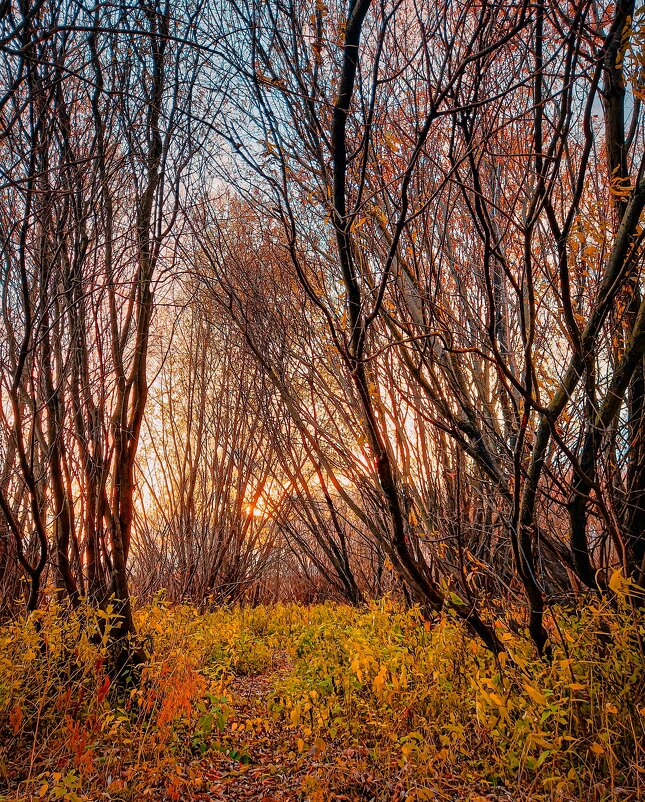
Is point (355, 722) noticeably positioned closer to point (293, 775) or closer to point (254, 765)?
point (293, 775)

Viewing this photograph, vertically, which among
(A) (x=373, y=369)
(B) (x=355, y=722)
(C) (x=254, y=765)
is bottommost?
(C) (x=254, y=765)

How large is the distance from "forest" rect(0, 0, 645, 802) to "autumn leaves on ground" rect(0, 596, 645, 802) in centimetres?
2

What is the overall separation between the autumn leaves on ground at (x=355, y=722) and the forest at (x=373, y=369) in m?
0.02

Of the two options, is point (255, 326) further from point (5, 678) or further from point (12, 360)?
point (5, 678)

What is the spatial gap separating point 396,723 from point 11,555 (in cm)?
269

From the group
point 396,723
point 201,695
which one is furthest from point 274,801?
point 201,695

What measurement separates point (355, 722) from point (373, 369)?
2.00 m

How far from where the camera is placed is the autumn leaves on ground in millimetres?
1956

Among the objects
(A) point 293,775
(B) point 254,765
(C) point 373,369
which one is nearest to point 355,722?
(A) point 293,775

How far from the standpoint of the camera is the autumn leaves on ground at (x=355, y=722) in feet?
6.42

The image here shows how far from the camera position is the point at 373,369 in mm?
3277

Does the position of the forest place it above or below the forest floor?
above

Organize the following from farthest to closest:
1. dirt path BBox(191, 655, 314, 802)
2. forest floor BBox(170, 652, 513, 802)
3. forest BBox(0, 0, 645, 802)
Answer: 1. dirt path BBox(191, 655, 314, 802)
2. forest floor BBox(170, 652, 513, 802)
3. forest BBox(0, 0, 645, 802)

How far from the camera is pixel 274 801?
220 cm
